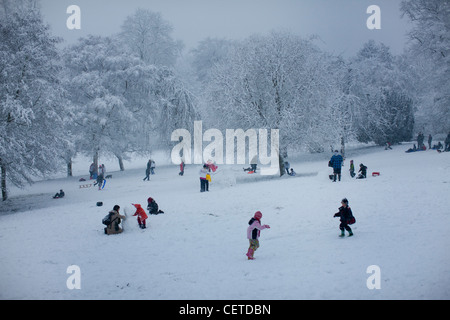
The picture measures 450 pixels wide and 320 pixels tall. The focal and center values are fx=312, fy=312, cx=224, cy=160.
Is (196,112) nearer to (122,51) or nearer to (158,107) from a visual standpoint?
(158,107)

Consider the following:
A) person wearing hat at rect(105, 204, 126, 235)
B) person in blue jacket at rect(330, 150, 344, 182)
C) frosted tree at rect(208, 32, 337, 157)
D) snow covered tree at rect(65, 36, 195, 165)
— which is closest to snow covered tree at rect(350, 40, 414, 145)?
frosted tree at rect(208, 32, 337, 157)

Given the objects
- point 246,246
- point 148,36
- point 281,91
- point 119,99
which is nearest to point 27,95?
point 119,99

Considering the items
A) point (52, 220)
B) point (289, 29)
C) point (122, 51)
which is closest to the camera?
point (52, 220)

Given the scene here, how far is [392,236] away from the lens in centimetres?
966

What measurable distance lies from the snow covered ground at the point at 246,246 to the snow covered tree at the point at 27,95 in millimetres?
3060

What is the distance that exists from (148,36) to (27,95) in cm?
2084

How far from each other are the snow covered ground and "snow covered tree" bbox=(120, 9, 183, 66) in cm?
2250

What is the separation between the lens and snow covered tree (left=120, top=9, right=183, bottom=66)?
33.9m

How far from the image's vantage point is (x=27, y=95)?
662 inches

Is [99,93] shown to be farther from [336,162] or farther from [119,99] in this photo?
[336,162]

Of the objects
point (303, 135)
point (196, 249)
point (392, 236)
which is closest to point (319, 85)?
point (303, 135)

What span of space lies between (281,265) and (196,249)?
3.21 metres
